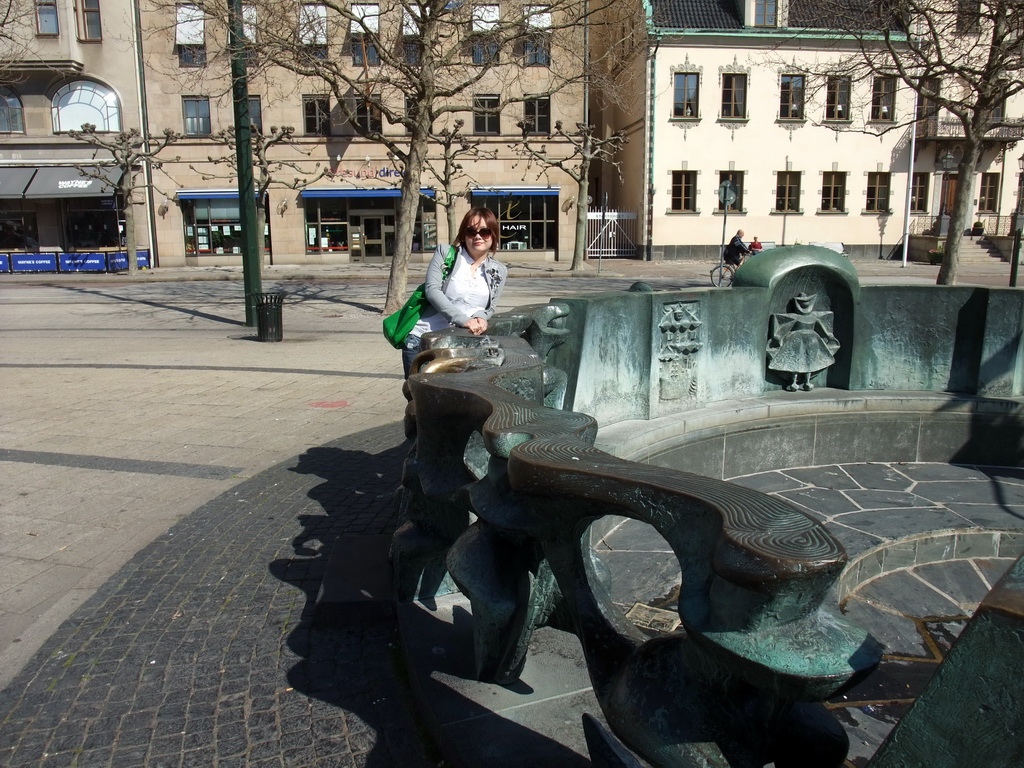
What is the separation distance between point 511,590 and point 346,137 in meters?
34.0

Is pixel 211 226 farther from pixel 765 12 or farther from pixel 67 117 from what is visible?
pixel 765 12

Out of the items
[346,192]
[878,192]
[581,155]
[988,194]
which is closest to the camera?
[581,155]

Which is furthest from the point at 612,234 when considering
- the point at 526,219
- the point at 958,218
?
the point at 958,218

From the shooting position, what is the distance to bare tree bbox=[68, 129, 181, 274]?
28422mm

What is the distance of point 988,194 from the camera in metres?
36.0

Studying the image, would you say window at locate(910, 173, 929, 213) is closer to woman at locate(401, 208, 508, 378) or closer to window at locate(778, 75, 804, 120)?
window at locate(778, 75, 804, 120)

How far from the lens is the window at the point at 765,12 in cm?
3400

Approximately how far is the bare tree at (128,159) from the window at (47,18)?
396 cm

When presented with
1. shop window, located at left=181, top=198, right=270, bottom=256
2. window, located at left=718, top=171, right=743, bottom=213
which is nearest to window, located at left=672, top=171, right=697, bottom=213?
window, located at left=718, top=171, right=743, bottom=213

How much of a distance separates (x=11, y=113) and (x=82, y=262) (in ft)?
22.8

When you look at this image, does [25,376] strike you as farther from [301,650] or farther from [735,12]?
[735,12]

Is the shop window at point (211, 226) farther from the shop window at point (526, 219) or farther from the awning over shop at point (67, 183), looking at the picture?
the shop window at point (526, 219)

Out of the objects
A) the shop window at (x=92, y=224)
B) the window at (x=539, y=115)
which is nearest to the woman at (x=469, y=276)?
the window at (x=539, y=115)

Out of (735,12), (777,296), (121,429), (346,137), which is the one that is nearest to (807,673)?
(777,296)
